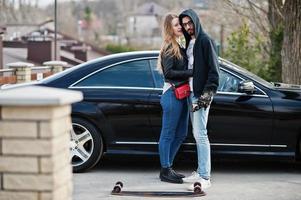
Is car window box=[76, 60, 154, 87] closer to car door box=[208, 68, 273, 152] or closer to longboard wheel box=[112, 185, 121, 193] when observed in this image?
car door box=[208, 68, 273, 152]

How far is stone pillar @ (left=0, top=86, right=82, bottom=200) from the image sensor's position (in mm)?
3246

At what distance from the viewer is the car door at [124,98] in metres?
6.60

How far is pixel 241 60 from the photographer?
16.3 m

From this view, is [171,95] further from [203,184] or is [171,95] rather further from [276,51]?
[276,51]

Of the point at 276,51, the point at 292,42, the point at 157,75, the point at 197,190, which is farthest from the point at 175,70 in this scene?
the point at 276,51

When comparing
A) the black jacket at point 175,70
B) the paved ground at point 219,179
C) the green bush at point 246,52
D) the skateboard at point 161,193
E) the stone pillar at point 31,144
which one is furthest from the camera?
the green bush at point 246,52

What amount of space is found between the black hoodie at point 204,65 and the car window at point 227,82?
933 mm

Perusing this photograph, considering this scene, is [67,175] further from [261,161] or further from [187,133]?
A: [261,161]

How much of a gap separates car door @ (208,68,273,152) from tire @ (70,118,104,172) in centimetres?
128

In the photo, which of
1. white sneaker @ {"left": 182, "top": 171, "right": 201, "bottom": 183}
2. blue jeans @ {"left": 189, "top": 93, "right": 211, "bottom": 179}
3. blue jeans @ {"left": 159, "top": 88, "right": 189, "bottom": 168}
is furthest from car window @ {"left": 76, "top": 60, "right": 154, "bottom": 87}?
white sneaker @ {"left": 182, "top": 171, "right": 201, "bottom": 183}

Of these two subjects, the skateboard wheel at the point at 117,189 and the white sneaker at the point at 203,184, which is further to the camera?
the white sneaker at the point at 203,184

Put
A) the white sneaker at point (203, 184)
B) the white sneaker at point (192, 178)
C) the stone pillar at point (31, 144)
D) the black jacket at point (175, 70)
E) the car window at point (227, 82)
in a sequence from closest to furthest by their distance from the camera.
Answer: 1. the stone pillar at point (31, 144)
2. the white sneaker at point (203, 184)
3. the black jacket at point (175, 70)
4. the white sneaker at point (192, 178)
5. the car window at point (227, 82)

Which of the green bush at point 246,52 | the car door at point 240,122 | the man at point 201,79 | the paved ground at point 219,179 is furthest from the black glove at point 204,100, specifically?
the green bush at point 246,52

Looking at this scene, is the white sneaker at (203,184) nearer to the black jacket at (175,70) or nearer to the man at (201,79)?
the man at (201,79)
